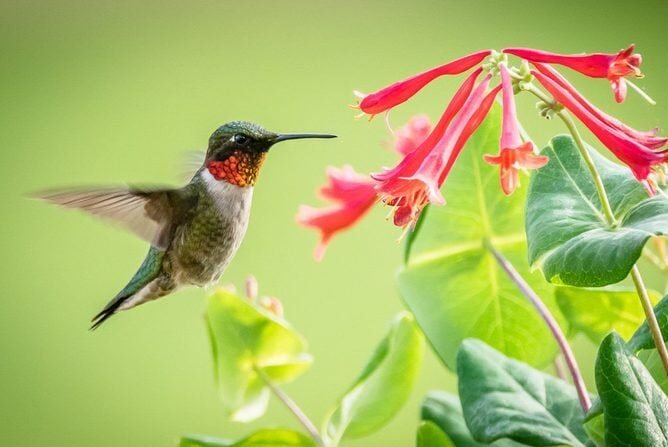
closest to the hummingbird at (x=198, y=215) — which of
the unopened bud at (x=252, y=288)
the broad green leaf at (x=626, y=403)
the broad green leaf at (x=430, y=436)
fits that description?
the unopened bud at (x=252, y=288)

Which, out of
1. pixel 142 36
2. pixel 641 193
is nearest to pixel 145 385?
pixel 142 36

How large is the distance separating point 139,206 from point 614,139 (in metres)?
0.49

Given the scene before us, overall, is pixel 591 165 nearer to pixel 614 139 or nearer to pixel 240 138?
pixel 614 139

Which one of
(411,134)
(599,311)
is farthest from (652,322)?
(411,134)

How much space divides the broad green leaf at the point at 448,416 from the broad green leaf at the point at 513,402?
66 millimetres

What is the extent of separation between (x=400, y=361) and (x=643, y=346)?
27cm

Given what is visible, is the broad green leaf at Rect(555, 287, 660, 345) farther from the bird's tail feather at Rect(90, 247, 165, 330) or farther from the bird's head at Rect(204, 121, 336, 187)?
the bird's tail feather at Rect(90, 247, 165, 330)

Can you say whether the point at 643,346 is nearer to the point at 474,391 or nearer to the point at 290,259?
the point at 474,391

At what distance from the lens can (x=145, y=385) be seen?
2770mm

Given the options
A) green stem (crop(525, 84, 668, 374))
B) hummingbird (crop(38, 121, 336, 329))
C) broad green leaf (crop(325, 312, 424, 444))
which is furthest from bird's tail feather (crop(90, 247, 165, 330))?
green stem (crop(525, 84, 668, 374))

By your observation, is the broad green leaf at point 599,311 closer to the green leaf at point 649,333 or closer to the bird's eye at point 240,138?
the green leaf at point 649,333

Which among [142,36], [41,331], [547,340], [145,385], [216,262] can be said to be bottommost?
[145,385]

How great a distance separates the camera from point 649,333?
73 cm

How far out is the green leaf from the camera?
2.38 feet
